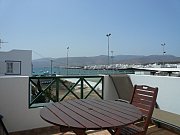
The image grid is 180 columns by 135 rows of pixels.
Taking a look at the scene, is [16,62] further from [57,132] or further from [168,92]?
[168,92]

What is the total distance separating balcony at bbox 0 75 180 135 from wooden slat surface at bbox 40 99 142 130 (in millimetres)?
1454

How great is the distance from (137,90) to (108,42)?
43255 millimetres

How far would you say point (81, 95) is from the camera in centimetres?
510

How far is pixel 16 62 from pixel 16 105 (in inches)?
649

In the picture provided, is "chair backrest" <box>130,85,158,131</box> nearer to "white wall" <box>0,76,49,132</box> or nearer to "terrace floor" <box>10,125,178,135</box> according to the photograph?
"terrace floor" <box>10,125,178,135</box>

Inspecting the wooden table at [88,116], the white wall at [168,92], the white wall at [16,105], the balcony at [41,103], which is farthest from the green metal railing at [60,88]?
the wooden table at [88,116]

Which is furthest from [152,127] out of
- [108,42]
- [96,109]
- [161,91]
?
[108,42]

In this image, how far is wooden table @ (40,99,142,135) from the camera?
6.37 feet

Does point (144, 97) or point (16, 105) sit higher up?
point (144, 97)

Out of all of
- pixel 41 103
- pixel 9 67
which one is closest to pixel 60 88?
pixel 41 103

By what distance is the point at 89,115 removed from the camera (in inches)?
90.7

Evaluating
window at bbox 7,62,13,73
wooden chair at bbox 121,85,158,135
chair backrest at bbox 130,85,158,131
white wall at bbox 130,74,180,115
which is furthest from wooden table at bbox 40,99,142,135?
window at bbox 7,62,13,73

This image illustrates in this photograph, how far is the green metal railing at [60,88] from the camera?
181 inches

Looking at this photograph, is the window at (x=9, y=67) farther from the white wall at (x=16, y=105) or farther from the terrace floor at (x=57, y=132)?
the terrace floor at (x=57, y=132)
